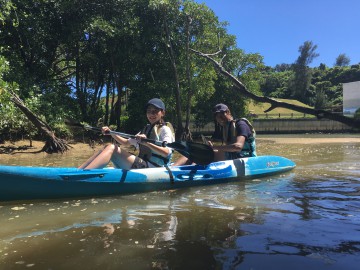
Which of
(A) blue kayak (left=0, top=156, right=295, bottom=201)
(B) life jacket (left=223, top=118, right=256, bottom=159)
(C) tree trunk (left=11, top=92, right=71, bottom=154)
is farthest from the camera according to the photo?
(C) tree trunk (left=11, top=92, right=71, bottom=154)

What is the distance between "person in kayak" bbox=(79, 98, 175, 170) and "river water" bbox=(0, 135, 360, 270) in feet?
1.67

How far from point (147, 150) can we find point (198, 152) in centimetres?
87

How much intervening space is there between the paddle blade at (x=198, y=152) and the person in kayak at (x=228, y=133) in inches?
5.6

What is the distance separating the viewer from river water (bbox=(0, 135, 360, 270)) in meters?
2.62

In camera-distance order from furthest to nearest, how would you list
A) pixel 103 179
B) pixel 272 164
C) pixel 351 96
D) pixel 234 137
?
1. pixel 351 96
2. pixel 272 164
3. pixel 234 137
4. pixel 103 179

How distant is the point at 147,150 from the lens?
551 centimetres

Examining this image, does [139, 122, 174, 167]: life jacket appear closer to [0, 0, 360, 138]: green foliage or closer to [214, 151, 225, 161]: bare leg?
[214, 151, 225, 161]: bare leg

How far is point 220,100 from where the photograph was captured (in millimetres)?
23406

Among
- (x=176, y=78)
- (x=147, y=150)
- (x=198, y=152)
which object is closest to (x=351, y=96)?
(x=176, y=78)

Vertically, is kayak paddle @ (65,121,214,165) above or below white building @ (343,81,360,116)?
below

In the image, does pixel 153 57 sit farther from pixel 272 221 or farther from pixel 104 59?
pixel 272 221

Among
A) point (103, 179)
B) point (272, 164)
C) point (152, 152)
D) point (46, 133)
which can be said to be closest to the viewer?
point (103, 179)

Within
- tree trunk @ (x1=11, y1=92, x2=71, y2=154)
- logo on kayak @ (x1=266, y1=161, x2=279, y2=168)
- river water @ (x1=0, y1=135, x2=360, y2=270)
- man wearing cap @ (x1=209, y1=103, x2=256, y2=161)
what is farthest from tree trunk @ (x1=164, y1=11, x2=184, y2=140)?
river water @ (x1=0, y1=135, x2=360, y2=270)

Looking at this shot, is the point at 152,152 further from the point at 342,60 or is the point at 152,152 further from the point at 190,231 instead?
the point at 342,60
